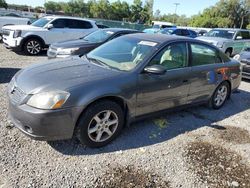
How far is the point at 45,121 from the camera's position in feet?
9.87

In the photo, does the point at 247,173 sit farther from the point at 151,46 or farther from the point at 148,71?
the point at 151,46

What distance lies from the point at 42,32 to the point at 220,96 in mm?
7777

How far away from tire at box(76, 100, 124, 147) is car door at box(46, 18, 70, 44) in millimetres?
8113

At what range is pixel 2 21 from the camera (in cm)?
1241

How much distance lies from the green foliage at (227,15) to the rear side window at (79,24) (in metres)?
54.3

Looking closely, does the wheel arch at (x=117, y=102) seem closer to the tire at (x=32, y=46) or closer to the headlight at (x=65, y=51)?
the headlight at (x=65, y=51)

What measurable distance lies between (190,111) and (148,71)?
200 cm

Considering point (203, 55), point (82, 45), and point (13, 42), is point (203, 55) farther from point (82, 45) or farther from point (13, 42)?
point (13, 42)

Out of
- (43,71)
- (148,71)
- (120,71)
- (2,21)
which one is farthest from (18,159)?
(2,21)

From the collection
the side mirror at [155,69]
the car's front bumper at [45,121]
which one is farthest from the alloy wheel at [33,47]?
the side mirror at [155,69]

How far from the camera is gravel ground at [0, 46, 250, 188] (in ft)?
9.75

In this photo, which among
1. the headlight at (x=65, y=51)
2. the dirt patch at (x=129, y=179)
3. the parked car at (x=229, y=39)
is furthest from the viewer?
the parked car at (x=229, y=39)

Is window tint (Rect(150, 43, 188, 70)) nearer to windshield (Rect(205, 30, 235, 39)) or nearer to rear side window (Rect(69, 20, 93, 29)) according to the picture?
rear side window (Rect(69, 20, 93, 29))

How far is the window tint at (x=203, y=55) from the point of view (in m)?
4.69
